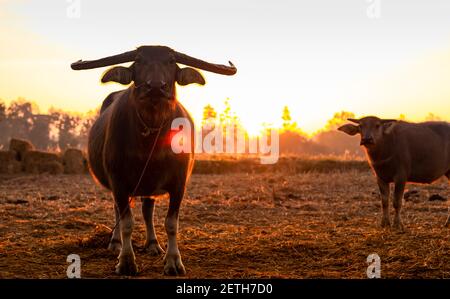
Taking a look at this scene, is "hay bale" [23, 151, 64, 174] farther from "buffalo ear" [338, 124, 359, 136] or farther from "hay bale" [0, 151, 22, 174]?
"buffalo ear" [338, 124, 359, 136]

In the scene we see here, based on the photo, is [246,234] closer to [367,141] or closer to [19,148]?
[367,141]

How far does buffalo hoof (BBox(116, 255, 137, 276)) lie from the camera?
5.50m

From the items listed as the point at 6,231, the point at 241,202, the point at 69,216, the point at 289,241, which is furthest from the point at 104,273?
the point at 241,202

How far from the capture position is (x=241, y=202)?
41.4 feet

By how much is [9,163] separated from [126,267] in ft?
59.3

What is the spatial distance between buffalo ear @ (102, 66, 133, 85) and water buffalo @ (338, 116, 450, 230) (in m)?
5.37

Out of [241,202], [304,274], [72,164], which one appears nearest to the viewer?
[304,274]

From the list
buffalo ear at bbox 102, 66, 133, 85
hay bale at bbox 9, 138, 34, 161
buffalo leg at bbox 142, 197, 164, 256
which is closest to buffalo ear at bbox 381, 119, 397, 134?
buffalo leg at bbox 142, 197, 164, 256

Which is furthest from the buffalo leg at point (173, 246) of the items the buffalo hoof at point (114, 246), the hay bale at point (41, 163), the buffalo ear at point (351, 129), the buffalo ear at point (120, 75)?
the hay bale at point (41, 163)

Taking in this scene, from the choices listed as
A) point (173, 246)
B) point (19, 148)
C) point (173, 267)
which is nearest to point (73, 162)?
point (19, 148)

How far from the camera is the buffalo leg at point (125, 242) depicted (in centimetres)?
552

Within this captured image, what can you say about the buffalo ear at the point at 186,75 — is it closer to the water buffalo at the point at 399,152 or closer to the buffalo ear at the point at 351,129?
the water buffalo at the point at 399,152
